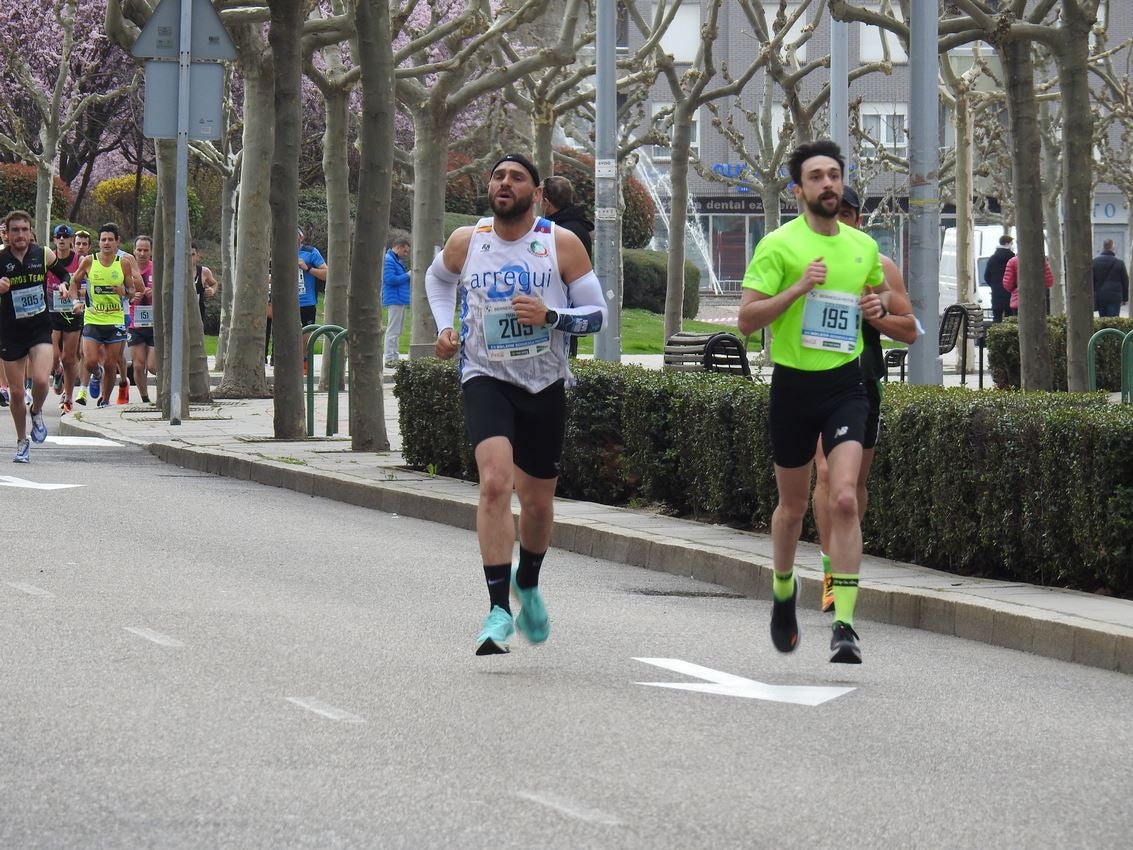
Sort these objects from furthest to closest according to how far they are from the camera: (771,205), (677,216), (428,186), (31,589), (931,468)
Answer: (771,205), (677,216), (428,186), (931,468), (31,589)

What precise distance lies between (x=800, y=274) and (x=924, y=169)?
5.82 metres

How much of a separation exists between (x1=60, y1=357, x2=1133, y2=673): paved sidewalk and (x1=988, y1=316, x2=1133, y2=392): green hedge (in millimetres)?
7730

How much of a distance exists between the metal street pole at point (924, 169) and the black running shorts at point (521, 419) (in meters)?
5.92

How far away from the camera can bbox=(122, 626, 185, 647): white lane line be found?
7879mm

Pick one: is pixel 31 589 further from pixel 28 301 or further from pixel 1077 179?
pixel 1077 179

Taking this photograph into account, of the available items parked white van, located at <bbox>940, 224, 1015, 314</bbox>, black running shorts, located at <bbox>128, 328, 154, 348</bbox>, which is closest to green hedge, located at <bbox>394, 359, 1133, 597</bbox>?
black running shorts, located at <bbox>128, 328, 154, 348</bbox>

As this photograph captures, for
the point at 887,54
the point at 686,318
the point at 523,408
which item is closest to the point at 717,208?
the point at 686,318

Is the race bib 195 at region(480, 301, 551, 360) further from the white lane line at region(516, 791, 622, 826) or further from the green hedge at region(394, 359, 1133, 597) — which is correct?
the white lane line at region(516, 791, 622, 826)

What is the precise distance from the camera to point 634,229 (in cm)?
5491

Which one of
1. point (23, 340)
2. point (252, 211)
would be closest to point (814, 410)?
point (23, 340)

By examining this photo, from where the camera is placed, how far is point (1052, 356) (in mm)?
23781

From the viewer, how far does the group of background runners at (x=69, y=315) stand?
54.7 feet

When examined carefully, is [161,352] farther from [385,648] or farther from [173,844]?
[173,844]

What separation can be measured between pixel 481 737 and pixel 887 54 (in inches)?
1025
